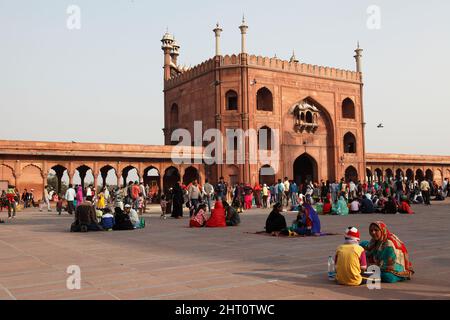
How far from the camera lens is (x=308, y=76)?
94.1 ft

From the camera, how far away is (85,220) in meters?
9.52

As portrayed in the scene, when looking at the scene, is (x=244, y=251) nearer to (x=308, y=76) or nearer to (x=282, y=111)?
(x=282, y=111)

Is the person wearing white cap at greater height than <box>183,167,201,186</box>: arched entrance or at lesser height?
lesser

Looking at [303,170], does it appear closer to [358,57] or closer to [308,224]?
[358,57]

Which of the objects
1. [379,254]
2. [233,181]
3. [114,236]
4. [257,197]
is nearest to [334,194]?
[257,197]

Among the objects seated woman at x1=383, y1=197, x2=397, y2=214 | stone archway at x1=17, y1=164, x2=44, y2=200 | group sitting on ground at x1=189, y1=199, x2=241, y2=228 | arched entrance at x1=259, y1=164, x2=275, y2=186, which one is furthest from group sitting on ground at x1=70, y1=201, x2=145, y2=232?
arched entrance at x1=259, y1=164, x2=275, y2=186

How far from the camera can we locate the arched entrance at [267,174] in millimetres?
26689

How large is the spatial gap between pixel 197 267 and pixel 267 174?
871 inches

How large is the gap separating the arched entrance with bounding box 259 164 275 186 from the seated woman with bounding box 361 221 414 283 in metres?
22.3

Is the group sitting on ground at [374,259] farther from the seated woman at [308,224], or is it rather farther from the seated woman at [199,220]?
the seated woman at [199,220]

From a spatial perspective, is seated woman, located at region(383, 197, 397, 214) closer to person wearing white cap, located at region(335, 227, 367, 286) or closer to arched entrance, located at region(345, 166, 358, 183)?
person wearing white cap, located at region(335, 227, 367, 286)

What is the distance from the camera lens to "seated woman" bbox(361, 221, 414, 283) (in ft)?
13.4

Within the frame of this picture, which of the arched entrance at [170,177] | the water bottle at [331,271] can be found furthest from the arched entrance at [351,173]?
the water bottle at [331,271]
